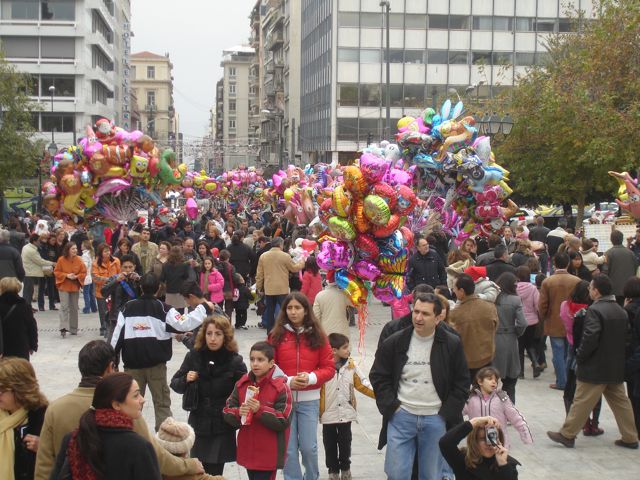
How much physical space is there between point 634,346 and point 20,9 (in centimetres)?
5063

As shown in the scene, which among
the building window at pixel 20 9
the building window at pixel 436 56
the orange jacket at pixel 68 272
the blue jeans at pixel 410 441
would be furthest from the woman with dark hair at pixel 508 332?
the building window at pixel 20 9

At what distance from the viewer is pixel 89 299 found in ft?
54.3

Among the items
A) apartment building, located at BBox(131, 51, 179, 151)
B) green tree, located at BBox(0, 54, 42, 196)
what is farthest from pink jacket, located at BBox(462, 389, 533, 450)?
apartment building, located at BBox(131, 51, 179, 151)

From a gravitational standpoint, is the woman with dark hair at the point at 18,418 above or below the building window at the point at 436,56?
→ below

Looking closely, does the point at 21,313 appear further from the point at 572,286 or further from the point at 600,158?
the point at 600,158

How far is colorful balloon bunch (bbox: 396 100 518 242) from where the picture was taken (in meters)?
17.6

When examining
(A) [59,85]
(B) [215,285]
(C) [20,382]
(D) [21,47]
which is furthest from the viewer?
(A) [59,85]

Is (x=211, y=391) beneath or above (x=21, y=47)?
beneath

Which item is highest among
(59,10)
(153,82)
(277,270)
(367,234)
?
(153,82)

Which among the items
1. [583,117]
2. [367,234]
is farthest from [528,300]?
[583,117]

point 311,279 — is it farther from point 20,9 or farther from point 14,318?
point 20,9

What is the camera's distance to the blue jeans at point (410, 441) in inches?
245

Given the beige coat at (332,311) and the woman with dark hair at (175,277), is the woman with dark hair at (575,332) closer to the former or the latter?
the beige coat at (332,311)

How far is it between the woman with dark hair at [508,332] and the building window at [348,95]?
1717 inches
